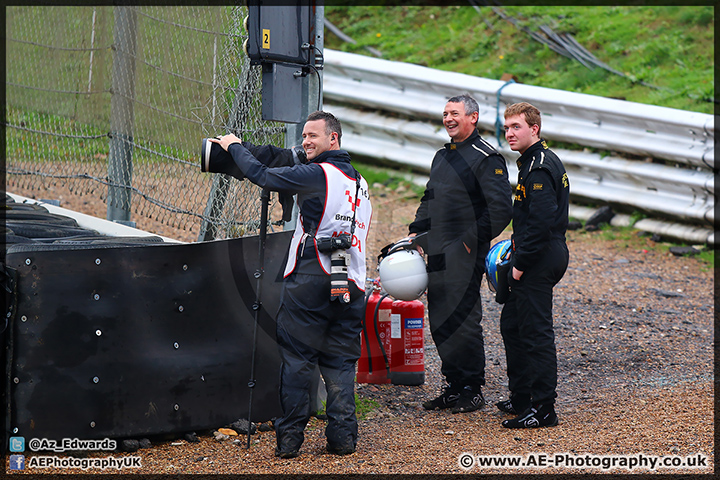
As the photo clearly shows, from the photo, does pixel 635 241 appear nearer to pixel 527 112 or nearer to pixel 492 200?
pixel 492 200

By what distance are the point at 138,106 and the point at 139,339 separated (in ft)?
8.03

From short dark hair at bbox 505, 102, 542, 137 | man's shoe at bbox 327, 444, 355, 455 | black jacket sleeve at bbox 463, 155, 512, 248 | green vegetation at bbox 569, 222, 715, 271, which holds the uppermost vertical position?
short dark hair at bbox 505, 102, 542, 137

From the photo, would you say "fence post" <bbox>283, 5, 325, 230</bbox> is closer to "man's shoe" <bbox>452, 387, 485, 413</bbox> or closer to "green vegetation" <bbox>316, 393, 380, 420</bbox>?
"green vegetation" <bbox>316, 393, 380, 420</bbox>

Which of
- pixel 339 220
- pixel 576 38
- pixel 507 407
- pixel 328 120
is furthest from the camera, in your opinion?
pixel 576 38

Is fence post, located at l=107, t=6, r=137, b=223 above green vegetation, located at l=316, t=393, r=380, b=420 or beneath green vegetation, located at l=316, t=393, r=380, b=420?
above

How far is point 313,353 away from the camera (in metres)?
4.59

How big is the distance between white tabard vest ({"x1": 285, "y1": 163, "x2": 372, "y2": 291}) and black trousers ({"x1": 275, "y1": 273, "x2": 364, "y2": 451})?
10 centimetres

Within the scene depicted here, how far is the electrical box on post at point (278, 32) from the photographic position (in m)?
4.49

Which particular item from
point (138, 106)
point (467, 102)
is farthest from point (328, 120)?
point (138, 106)

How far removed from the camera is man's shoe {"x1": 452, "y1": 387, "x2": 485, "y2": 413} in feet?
17.7

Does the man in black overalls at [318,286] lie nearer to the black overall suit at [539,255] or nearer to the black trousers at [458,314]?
the black trousers at [458,314]

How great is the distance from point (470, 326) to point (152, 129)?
9.41 feet

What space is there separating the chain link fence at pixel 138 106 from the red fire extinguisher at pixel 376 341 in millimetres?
1031

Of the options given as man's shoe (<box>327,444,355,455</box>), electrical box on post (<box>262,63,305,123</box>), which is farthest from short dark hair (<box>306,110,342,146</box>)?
man's shoe (<box>327,444,355,455</box>)
